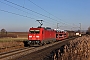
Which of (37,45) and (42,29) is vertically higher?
(42,29)

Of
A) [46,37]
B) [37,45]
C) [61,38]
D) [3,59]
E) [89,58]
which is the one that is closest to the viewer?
[89,58]

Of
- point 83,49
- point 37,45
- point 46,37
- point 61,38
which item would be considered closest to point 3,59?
point 83,49

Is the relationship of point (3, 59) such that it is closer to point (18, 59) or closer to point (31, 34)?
point (18, 59)

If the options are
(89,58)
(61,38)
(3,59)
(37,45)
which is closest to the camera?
(89,58)

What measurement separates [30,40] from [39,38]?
1.68m

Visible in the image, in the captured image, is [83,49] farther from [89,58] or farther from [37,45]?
[37,45]

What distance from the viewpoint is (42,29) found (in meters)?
35.9

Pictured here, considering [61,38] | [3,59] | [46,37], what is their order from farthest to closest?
[61,38], [46,37], [3,59]

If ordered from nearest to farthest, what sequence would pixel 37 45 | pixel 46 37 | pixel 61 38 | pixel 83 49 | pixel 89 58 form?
1. pixel 89 58
2. pixel 83 49
3. pixel 37 45
4. pixel 46 37
5. pixel 61 38

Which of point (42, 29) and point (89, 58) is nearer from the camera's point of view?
point (89, 58)

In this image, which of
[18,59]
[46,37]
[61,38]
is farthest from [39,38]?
[61,38]

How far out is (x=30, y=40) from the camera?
3544 centimetres

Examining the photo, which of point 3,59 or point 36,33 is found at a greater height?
point 36,33

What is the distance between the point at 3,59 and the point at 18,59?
4.49ft
